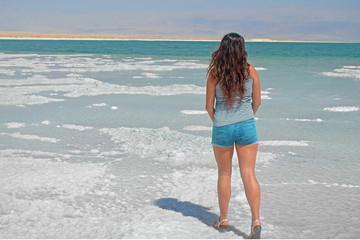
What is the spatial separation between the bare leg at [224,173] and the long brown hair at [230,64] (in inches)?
19.5

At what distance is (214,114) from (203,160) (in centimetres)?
220

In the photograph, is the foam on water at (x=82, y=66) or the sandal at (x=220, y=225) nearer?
the sandal at (x=220, y=225)

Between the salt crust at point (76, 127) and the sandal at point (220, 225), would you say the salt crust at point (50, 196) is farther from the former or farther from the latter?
the salt crust at point (76, 127)

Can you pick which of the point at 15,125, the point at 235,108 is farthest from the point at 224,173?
the point at 15,125

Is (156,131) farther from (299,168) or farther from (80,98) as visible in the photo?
(80,98)

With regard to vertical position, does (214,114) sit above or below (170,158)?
above

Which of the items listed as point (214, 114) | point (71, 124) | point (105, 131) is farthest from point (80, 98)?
point (214, 114)

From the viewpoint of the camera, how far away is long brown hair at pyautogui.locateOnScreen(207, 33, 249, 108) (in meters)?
3.35

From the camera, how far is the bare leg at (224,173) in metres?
3.60

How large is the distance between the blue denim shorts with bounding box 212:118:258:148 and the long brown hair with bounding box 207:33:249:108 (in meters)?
0.27

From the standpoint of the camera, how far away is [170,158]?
5773 millimetres

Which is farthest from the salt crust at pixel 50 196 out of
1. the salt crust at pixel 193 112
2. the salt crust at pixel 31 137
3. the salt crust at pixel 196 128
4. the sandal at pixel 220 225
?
the salt crust at pixel 193 112

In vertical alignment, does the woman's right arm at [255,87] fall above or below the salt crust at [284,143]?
above

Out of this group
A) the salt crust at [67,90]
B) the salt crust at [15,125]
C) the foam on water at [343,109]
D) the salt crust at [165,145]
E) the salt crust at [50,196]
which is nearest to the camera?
the salt crust at [50,196]
